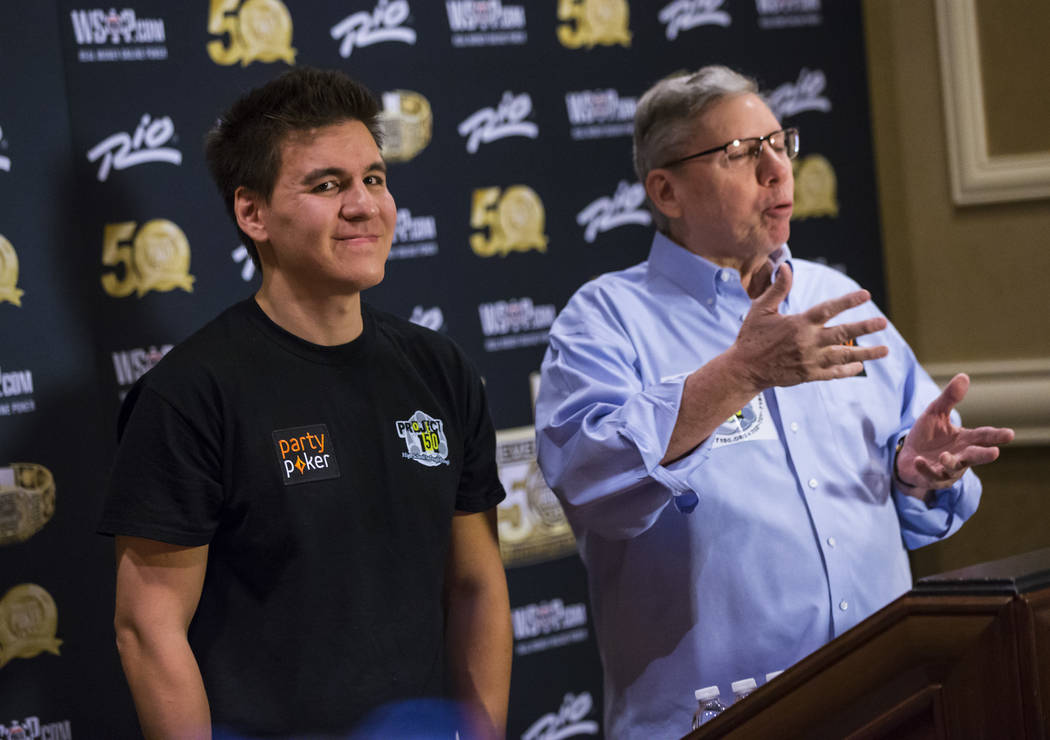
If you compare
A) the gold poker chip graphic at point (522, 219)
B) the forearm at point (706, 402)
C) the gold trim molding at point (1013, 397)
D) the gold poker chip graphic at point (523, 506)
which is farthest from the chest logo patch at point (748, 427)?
the gold trim molding at point (1013, 397)

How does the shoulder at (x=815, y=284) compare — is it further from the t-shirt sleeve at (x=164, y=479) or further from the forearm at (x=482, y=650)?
the t-shirt sleeve at (x=164, y=479)

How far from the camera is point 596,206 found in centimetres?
330

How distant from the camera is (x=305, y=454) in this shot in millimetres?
1774

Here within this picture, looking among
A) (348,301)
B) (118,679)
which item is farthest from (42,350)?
(348,301)

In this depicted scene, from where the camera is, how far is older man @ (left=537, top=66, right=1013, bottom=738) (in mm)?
1885

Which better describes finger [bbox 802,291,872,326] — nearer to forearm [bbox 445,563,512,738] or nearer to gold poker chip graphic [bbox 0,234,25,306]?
forearm [bbox 445,563,512,738]

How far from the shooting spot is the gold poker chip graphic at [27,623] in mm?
2367

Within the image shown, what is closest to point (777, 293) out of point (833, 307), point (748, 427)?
point (833, 307)

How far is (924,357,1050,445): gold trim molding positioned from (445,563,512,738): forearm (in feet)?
6.32

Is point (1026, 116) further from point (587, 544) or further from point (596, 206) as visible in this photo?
point (587, 544)

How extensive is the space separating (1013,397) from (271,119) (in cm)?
241

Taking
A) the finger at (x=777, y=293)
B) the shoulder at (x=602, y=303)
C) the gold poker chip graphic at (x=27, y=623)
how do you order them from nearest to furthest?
the finger at (x=777, y=293) → the shoulder at (x=602, y=303) → the gold poker chip graphic at (x=27, y=623)

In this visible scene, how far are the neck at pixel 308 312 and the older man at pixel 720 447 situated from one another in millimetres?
419

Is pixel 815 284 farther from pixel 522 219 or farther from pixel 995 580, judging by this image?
pixel 995 580
